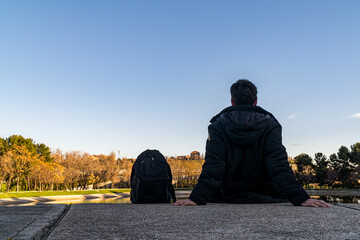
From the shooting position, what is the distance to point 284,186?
4.12m

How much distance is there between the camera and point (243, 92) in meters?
5.12

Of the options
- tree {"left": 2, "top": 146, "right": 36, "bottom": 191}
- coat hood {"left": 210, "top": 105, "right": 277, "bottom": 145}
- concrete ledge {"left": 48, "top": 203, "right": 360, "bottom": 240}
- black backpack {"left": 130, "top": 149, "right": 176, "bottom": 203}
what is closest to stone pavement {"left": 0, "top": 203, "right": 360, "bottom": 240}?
concrete ledge {"left": 48, "top": 203, "right": 360, "bottom": 240}

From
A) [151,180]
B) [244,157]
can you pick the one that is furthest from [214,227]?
[151,180]

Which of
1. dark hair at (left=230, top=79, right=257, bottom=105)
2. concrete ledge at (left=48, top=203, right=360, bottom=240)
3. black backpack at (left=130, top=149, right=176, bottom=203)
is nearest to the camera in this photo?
concrete ledge at (left=48, top=203, right=360, bottom=240)

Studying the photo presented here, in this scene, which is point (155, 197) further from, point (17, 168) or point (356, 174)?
point (356, 174)

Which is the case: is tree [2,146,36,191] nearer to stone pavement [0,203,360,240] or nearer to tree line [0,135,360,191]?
tree line [0,135,360,191]

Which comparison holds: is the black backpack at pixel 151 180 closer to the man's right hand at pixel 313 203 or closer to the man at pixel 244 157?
the man at pixel 244 157

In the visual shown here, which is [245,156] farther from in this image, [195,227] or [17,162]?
[17,162]

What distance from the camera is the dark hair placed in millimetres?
5121

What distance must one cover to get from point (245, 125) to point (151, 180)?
2.26m

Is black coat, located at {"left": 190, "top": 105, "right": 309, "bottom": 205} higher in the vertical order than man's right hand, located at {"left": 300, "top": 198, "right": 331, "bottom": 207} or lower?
higher

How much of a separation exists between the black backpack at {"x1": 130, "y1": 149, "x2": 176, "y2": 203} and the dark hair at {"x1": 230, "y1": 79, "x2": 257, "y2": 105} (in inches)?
80.2

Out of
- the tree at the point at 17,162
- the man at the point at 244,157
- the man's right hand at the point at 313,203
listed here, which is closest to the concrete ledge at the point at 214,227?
the man's right hand at the point at 313,203

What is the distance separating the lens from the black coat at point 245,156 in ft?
14.6
